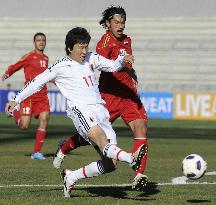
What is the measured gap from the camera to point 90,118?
859 centimetres

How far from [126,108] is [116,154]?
2.09 m

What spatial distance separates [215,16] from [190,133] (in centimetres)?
1874

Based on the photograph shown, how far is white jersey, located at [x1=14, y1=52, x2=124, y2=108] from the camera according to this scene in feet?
28.7

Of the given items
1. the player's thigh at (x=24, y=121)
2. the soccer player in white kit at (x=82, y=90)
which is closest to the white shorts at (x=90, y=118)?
the soccer player in white kit at (x=82, y=90)

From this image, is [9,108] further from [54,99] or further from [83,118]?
[54,99]

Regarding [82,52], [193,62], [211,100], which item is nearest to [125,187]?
[82,52]

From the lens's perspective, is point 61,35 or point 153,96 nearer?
point 153,96

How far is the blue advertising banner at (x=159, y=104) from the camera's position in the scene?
107 feet

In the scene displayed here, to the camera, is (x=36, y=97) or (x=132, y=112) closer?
(x=132, y=112)

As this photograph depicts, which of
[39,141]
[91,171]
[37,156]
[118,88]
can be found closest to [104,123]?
[91,171]

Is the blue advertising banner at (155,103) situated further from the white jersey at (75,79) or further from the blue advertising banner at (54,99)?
the white jersey at (75,79)

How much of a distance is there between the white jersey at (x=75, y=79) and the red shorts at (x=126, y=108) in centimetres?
126

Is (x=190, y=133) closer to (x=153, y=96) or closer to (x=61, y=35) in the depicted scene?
(x=153, y=96)

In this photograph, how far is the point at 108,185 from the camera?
10.1 meters
